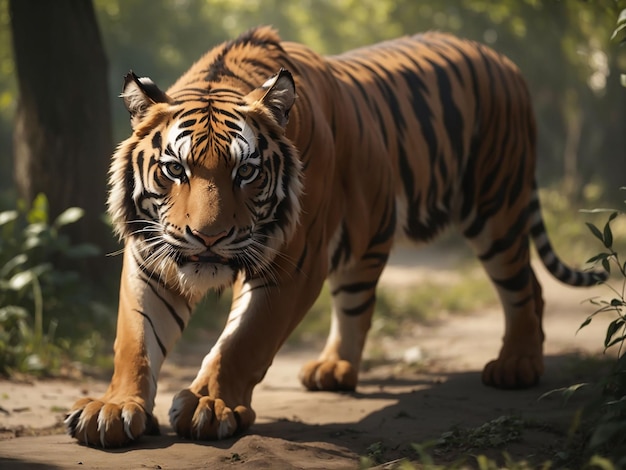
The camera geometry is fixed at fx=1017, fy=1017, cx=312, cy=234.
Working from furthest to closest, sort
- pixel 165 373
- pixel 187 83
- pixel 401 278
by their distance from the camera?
pixel 401 278 < pixel 165 373 < pixel 187 83

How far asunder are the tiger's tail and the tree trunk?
10.0ft

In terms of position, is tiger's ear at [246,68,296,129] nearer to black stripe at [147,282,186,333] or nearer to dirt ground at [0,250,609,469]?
black stripe at [147,282,186,333]

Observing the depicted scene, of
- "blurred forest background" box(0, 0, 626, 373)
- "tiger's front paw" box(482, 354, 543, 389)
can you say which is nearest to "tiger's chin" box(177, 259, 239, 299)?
"blurred forest background" box(0, 0, 626, 373)

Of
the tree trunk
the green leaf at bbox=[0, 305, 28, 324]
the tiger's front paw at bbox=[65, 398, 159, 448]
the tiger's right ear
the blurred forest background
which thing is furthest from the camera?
the tree trunk

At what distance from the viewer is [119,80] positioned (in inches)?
797

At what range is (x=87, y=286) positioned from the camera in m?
6.97

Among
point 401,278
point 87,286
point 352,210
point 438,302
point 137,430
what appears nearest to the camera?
point 137,430

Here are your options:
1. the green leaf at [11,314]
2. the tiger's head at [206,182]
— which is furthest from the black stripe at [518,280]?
the green leaf at [11,314]

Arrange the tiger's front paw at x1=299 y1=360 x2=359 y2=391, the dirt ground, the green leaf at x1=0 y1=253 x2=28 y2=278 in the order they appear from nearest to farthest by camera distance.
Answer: the dirt ground
the tiger's front paw at x1=299 y1=360 x2=359 y2=391
the green leaf at x1=0 y1=253 x2=28 y2=278

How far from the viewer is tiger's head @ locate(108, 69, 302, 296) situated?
362 centimetres

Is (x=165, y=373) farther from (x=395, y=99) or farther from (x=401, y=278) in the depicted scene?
(x=401, y=278)

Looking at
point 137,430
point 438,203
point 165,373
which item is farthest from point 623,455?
point 165,373

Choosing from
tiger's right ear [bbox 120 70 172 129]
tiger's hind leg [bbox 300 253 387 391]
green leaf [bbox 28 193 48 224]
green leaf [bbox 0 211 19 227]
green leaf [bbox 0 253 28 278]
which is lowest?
tiger's hind leg [bbox 300 253 387 391]

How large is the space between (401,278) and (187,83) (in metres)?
6.81
